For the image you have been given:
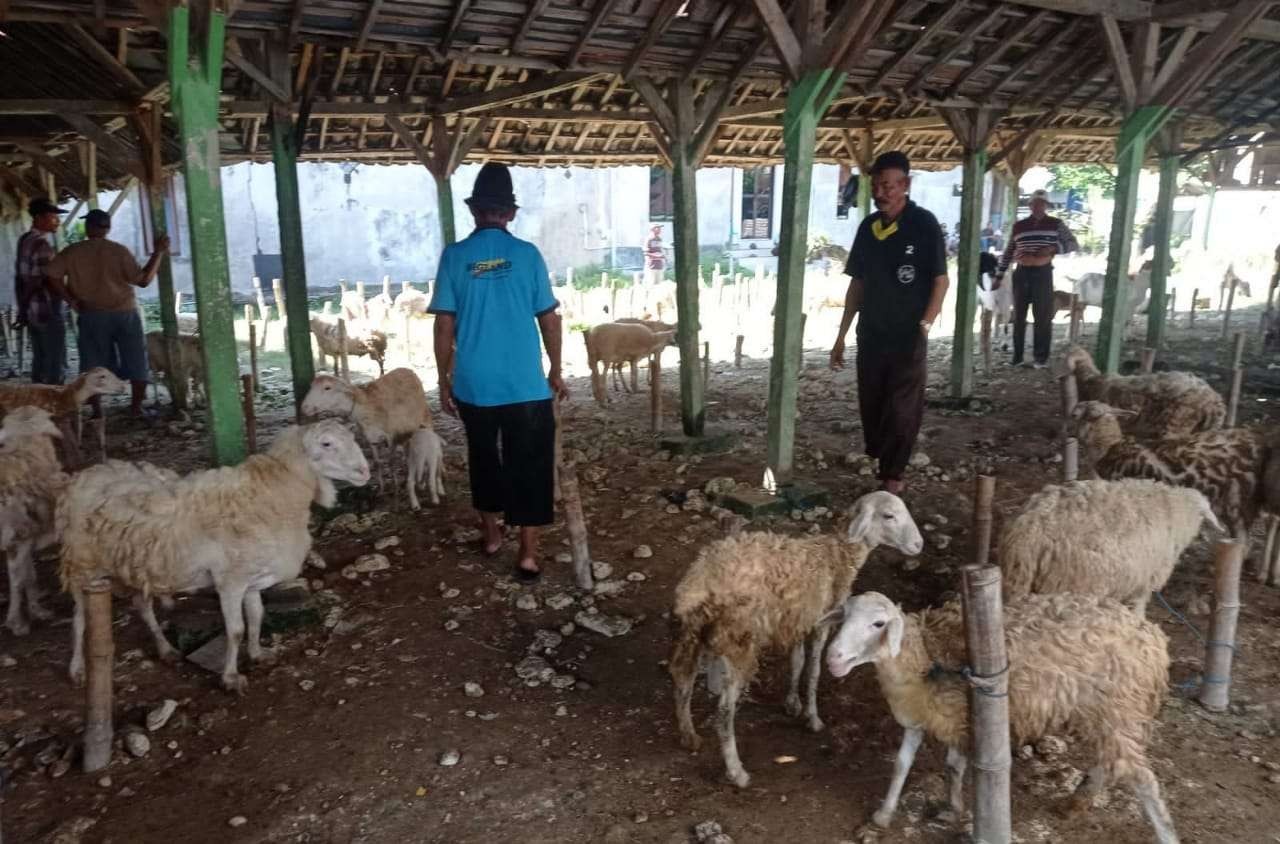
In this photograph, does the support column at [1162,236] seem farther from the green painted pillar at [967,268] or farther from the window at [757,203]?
the window at [757,203]

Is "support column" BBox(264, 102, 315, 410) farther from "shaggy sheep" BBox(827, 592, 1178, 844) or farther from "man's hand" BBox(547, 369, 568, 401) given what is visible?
"shaggy sheep" BBox(827, 592, 1178, 844)

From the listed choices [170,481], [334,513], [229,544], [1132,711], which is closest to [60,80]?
[334,513]

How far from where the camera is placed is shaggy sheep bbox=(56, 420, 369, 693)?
375 centimetres

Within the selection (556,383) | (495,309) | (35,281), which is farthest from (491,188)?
(35,281)

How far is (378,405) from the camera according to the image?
21.1 ft

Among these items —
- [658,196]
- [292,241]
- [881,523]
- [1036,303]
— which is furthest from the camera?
[658,196]

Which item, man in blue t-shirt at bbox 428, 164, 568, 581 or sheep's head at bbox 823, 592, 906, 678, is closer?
sheep's head at bbox 823, 592, 906, 678

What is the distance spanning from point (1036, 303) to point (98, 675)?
38.6 feet

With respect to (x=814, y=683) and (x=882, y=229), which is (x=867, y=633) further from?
(x=882, y=229)

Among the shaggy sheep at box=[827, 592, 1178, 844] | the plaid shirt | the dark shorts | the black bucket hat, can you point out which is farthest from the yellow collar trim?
the plaid shirt

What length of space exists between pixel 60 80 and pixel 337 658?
7.80 meters

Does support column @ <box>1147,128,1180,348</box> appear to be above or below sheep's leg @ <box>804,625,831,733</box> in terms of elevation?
above

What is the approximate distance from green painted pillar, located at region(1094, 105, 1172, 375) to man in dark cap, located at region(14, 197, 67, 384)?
10.8 meters

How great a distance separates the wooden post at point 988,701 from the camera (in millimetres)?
2479
